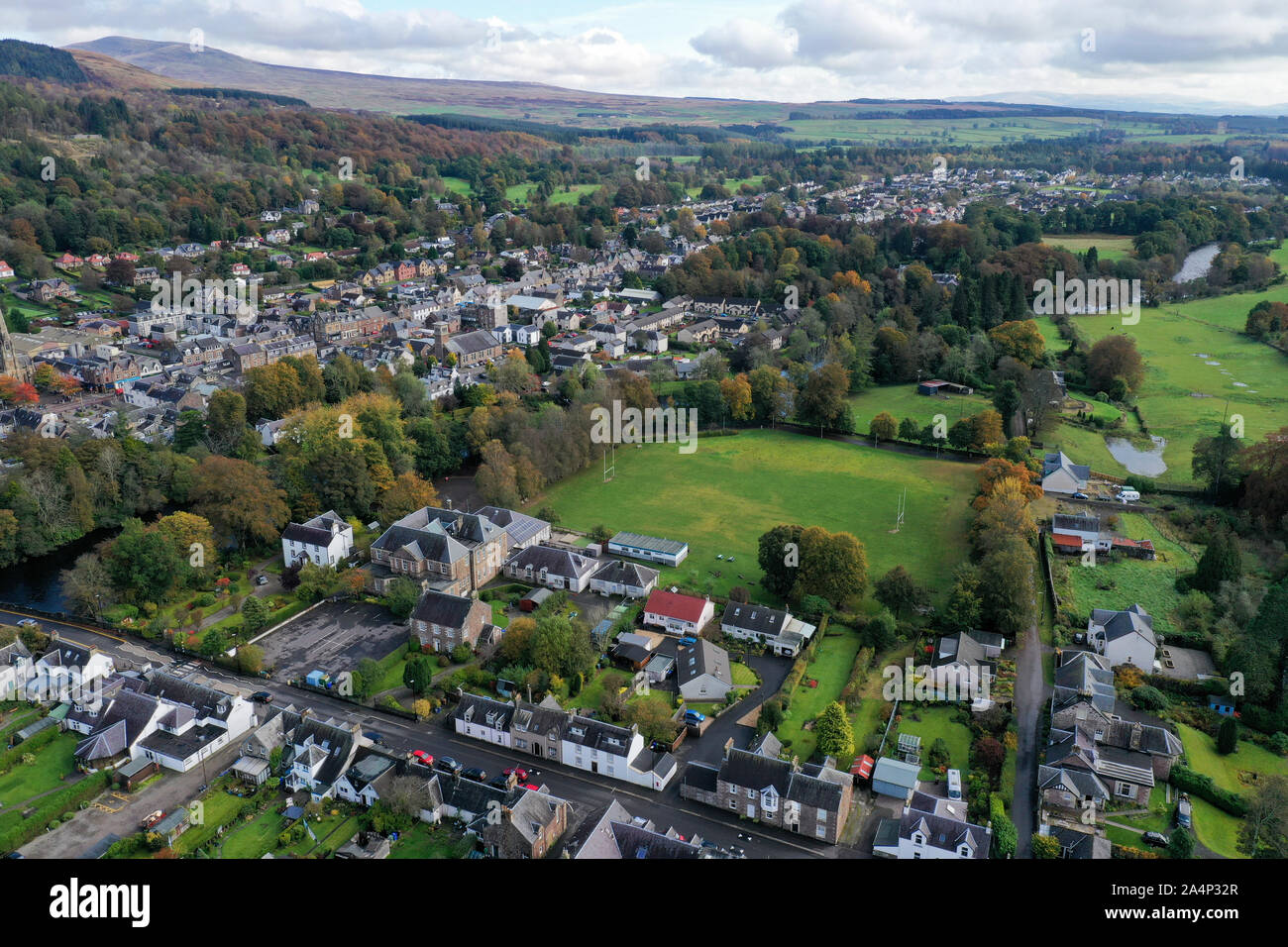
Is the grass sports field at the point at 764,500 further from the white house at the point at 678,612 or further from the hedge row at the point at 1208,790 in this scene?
the hedge row at the point at 1208,790

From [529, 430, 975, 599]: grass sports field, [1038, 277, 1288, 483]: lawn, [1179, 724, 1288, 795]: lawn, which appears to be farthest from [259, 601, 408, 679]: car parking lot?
[1038, 277, 1288, 483]: lawn

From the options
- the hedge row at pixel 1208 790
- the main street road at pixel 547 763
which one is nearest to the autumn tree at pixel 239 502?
the main street road at pixel 547 763

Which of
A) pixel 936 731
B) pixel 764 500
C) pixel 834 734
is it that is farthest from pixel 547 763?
pixel 764 500

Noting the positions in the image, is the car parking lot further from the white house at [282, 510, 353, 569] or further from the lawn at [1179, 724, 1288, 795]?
the lawn at [1179, 724, 1288, 795]

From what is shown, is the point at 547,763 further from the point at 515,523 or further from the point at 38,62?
the point at 38,62

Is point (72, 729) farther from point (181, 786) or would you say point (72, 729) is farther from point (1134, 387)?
point (1134, 387)
